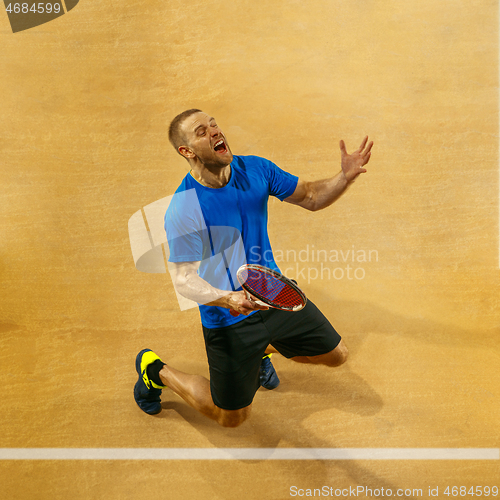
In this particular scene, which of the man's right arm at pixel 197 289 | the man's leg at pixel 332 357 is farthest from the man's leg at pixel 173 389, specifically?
the man's right arm at pixel 197 289

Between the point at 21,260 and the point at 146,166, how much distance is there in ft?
3.79

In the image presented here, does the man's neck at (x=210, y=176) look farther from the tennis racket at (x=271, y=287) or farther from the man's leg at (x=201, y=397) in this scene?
the man's leg at (x=201, y=397)

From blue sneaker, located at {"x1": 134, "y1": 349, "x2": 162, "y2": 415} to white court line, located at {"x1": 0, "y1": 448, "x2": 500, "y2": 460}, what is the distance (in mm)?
271

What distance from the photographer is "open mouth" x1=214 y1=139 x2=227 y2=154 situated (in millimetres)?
2307

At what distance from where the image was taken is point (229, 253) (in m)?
2.44

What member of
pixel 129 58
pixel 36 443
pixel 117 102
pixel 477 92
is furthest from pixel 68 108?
pixel 477 92

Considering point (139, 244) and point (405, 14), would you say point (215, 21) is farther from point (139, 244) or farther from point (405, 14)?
point (139, 244)

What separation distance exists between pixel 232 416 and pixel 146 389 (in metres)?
0.62

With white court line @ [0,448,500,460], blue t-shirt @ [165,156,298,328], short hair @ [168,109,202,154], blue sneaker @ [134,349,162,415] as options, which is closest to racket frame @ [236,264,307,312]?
blue t-shirt @ [165,156,298,328]

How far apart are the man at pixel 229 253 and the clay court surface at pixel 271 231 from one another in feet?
1.71

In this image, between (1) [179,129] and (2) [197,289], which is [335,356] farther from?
(1) [179,129]

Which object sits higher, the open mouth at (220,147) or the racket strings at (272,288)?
the open mouth at (220,147)

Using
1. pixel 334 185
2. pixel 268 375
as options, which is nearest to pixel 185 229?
pixel 334 185

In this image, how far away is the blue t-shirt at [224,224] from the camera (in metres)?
2.35
